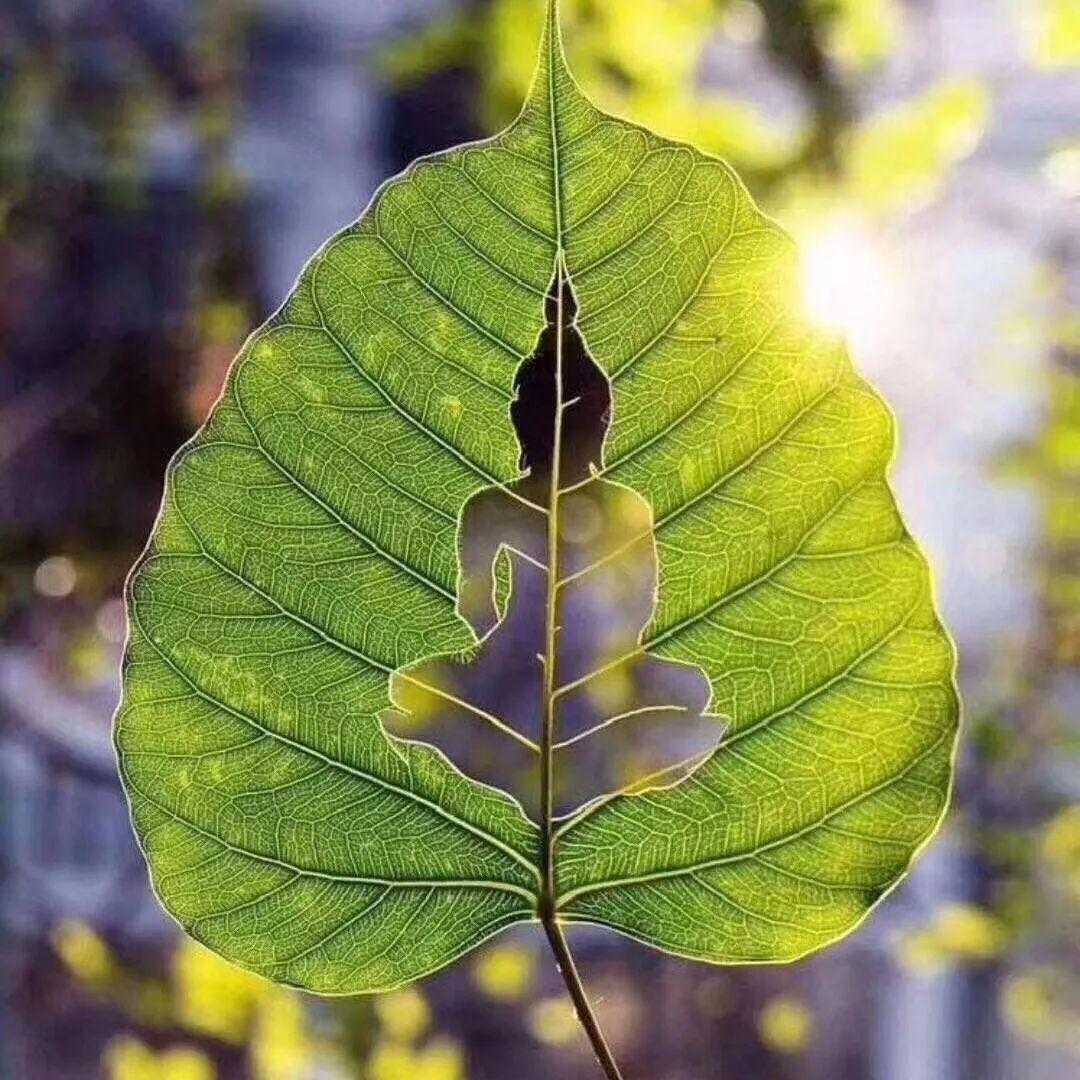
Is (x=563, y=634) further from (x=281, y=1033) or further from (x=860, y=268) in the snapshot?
(x=281, y=1033)

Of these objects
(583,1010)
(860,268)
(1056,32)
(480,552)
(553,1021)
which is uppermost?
(1056,32)

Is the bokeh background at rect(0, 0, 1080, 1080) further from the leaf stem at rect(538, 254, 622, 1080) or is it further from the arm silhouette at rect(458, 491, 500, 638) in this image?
the leaf stem at rect(538, 254, 622, 1080)

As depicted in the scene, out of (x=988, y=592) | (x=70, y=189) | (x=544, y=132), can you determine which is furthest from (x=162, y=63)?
(x=544, y=132)

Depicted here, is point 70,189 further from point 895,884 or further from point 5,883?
point 895,884

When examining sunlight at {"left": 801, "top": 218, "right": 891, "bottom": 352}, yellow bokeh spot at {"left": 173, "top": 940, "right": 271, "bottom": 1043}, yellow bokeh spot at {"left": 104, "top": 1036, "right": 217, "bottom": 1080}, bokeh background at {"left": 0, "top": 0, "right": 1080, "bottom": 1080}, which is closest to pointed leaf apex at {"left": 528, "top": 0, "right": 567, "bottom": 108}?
sunlight at {"left": 801, "top": 218, "right": 891, "bottom": 352}

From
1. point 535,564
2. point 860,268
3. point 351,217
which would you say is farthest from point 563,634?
point 351,217

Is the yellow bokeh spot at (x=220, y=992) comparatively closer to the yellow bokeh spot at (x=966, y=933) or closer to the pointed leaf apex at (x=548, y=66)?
the yellow bokeh spot at (x=966, y=933)

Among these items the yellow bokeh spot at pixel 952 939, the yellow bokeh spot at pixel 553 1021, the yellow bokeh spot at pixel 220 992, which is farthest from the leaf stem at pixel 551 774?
the yellow bokeh spot at pixel 553 1021
